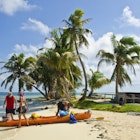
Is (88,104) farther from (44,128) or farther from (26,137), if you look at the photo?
(26,137)

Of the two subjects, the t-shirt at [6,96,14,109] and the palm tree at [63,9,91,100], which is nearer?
the t-shirt at [6,96,14,109]

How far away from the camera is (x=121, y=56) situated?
89.4 ft

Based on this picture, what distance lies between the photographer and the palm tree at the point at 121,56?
27266 millimetres

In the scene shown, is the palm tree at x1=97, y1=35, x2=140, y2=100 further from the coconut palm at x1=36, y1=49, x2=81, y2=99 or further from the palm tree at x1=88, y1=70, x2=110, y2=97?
the palm tree at x1=88, y1=70, x2=110, y2=97

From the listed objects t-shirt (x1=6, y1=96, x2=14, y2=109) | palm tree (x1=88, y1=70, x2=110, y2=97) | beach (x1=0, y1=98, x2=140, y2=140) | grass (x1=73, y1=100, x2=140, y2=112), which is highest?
palm tree (x1=88, y1=70, x2=110, y2=97)

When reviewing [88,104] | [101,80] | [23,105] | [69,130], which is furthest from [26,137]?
[101,80]

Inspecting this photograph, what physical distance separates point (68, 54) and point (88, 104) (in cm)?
469

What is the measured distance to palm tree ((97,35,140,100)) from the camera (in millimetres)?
27266

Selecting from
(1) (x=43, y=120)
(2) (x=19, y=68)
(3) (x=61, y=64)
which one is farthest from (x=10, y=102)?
(2) (x=19, y=68)

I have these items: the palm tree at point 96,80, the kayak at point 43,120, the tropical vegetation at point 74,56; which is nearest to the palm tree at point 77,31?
the tropical vegetation at point 74,56

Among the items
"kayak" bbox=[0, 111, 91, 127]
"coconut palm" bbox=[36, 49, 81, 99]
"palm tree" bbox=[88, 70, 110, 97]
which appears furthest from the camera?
"palm tree" bbox=[88, 70, 110, 97]

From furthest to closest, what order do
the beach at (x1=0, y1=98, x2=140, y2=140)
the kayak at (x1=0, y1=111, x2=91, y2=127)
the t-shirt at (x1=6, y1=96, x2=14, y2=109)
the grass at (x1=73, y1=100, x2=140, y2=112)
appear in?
the grass at (x1=73, y1=100, x2=140, y2=112)
the t-shirt at (x1=6, y1=96, x2=14, y2=109)
the kayak at (x1=0, y1=111, x2=91, y2=127)
the beach at (x1=0, y1=98, x2=140, y2=140)

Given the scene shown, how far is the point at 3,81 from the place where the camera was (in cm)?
3966

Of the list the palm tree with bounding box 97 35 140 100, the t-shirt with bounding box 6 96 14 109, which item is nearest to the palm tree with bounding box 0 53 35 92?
the palm tree with bounding box 97 35 140 100
